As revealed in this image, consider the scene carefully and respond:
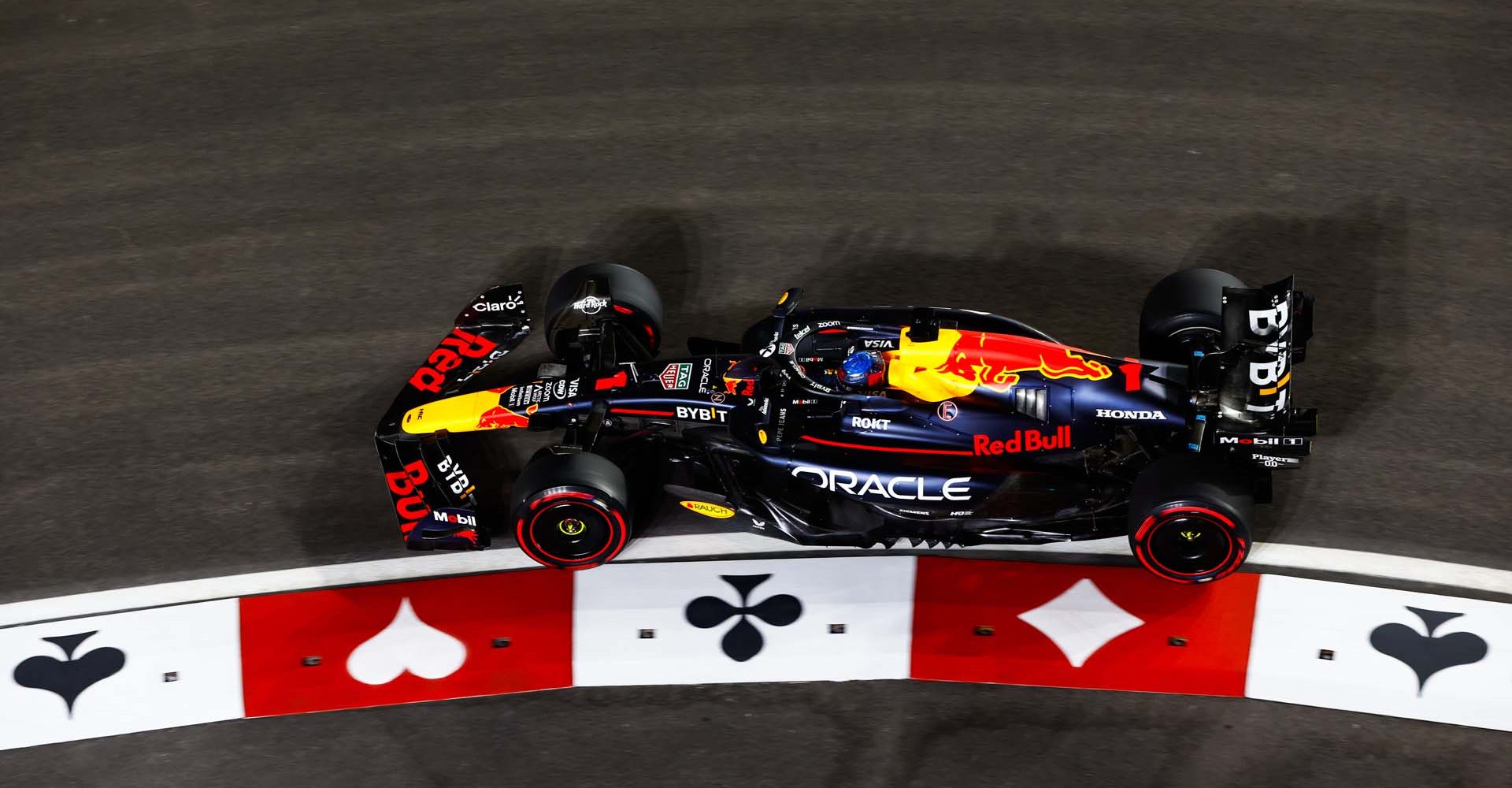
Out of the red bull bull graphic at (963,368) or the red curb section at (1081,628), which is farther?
the red curb section at (1081,628)

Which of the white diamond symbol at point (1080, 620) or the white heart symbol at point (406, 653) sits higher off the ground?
the white diamond symbol at point (1080, 620)

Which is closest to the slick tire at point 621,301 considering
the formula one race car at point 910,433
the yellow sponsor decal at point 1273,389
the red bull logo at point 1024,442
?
the formula one race car at point 910,433

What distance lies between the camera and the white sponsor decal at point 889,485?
7.09m

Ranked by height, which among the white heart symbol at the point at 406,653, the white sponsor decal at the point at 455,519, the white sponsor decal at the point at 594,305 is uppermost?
the white sponsor decal at the point at 594,305

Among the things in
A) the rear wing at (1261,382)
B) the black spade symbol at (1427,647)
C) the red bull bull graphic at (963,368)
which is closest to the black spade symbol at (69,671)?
the red bull bull graphic at (963,368)

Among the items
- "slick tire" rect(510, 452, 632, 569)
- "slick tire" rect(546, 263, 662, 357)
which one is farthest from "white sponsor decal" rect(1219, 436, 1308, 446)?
Result: "slick tire" rect(546, 263, 662, 357)

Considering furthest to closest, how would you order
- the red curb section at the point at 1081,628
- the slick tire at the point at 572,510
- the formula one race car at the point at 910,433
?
the red curb section at the point at 1081,628 < the slick tire at the point at 572,510 < the formula one race car at the point at 910,433

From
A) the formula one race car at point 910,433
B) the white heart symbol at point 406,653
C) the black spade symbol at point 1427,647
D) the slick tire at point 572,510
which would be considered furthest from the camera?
the white heart symbol at point 406,653

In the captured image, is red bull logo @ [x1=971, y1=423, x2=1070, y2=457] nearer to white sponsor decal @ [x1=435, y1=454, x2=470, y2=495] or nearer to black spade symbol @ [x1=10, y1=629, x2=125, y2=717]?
white sponsor decal @ [x1=435, y1=454, x2=470, y2=495]

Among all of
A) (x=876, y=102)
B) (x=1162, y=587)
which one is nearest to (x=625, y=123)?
(x=876, y=102)

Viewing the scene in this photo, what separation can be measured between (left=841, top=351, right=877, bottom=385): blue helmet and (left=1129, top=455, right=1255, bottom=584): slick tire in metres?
1.50

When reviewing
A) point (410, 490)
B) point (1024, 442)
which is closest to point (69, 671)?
point (410, 490)

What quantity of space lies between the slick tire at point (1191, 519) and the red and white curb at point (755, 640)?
0.61 m

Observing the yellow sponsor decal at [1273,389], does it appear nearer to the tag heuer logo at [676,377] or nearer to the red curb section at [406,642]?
the tag heuer logo at [676,377]
